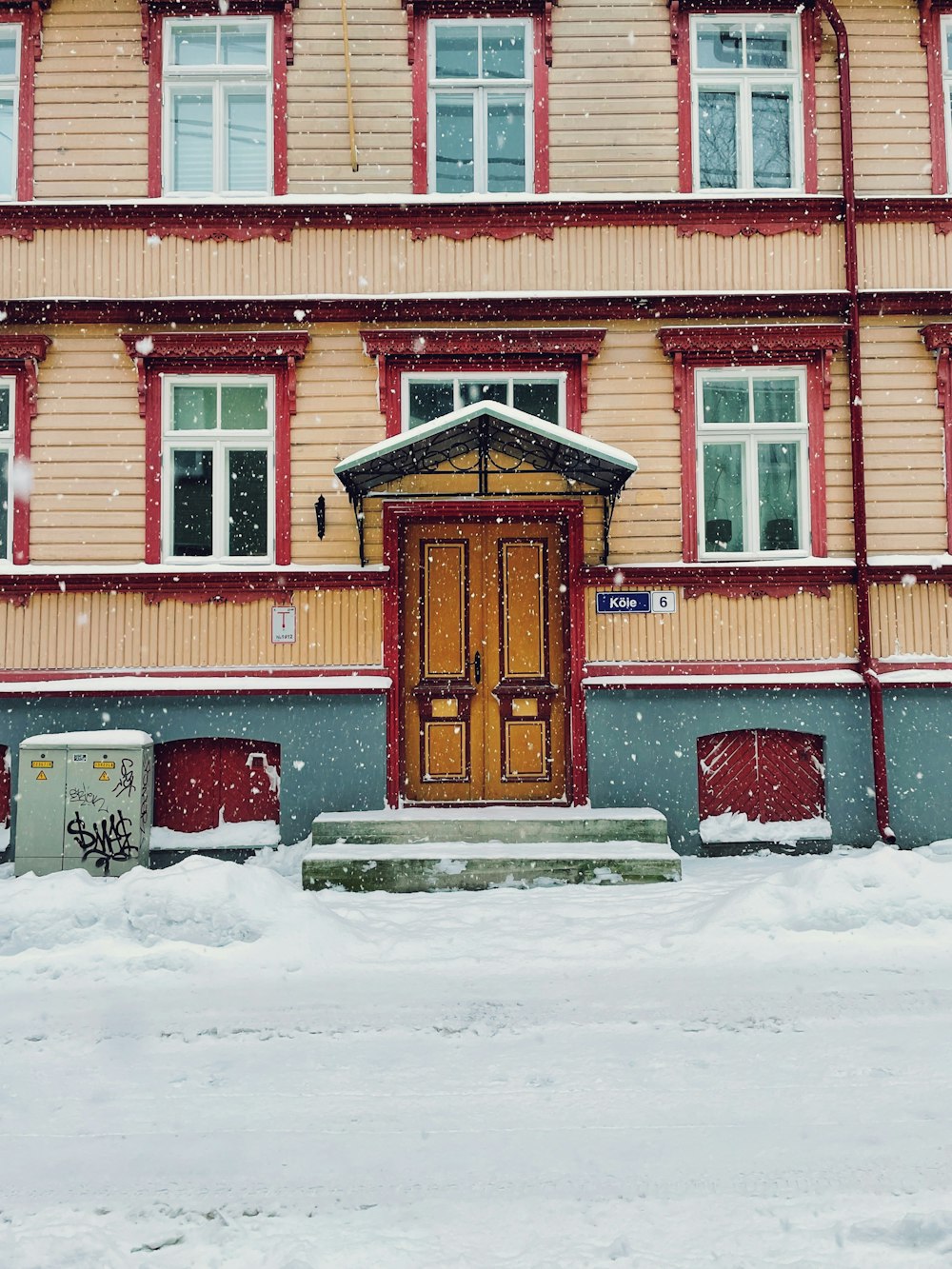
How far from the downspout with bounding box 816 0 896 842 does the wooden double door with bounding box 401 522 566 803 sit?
2.79m

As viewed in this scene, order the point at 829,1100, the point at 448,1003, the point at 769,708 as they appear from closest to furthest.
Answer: the point at 829,1100
the point at 448,1003
the point at 769,708

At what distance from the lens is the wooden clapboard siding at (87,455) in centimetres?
805

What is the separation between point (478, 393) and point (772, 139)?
3.94m

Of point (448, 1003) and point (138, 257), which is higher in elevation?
point (138, 257)

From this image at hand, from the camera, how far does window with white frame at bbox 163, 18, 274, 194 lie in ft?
27.5

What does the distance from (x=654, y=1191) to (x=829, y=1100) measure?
106cm

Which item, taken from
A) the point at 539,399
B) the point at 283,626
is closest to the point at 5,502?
the point at 283,626

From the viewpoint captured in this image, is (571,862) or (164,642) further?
(164,642)

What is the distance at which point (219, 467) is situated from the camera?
8211mm

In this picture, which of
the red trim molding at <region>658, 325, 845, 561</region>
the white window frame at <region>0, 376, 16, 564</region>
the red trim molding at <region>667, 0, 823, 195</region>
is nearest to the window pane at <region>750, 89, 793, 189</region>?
the red trim molding at <region>667, 0, 823, 195</region>

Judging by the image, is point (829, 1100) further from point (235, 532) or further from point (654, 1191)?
point (235, 532)

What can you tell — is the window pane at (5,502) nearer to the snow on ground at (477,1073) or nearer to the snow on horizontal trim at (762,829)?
the snow on ground at (477,1073)

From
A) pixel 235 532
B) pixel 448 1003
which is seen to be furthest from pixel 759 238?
pixel 448 1003

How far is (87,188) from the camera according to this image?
8234 mm
